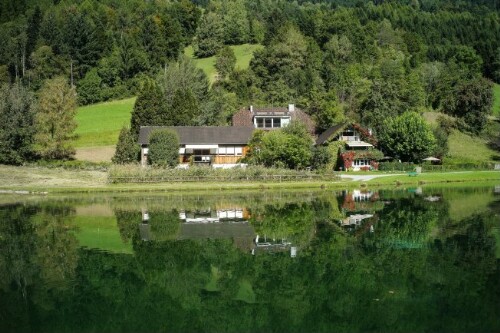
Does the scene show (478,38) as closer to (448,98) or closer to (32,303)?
(448,98)

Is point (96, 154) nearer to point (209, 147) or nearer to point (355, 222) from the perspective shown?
→ point (209, 147)

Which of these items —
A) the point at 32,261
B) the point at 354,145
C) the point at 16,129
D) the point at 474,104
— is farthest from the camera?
the point at 474,104

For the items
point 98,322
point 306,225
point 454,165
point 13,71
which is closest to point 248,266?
point 98,322

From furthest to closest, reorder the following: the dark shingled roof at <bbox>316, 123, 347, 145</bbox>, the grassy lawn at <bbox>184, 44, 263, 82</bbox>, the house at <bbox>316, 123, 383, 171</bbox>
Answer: the grassy lawn at <bbox>184, 44, 263, 82</bbox> → the dark shingled roof at <bbox>316, 123, 347, 145</bbox> → the house at <bbox>316, 123, 383, 171</bbox>

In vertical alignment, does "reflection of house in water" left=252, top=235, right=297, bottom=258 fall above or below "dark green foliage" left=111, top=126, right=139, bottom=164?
below

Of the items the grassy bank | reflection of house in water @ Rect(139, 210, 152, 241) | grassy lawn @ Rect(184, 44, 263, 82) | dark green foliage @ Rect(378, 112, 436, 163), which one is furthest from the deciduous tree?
reflection of house in water @ Rect(139, 210, 152, 241)

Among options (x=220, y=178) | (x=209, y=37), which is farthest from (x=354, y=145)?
(x=209, y=37)

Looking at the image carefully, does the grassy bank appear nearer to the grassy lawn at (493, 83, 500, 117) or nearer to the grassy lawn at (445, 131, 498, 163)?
the grassy lawn at (445, 131, 498, 163)
